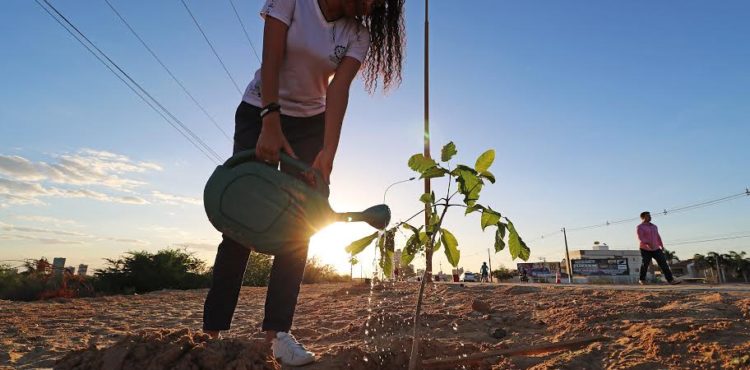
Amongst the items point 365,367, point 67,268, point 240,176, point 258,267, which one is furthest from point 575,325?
point 258,267

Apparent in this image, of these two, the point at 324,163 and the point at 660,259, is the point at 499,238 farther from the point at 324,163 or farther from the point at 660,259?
the point at 660,259

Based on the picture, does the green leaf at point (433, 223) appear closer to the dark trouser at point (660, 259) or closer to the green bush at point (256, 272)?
the dark trouser at point (660, 259)

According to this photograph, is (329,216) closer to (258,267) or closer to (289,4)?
(289,4)

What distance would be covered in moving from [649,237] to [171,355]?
10076 mm

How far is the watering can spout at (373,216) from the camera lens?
4.53ft

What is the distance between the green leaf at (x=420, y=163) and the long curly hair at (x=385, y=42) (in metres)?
0.90

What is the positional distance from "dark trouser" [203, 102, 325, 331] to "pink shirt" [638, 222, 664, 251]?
367 inches

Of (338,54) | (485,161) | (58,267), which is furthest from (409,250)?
(58,267)

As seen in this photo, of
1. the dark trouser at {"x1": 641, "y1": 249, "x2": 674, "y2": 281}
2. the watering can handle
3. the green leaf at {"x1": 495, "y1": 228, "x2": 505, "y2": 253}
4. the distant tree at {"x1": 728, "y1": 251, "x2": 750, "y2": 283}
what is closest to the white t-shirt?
the watering can handle

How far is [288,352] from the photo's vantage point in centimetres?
180

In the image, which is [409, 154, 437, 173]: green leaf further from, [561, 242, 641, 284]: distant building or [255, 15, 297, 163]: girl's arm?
[561, 242, 641, 284]: distant building

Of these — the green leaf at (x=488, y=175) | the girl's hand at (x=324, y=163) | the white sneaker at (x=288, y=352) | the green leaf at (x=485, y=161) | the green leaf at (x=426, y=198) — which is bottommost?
the white sneaker at (x=288, y=352)

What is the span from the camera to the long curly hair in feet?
7.15

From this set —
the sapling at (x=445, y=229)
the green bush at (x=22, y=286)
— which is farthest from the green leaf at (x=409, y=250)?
the green bush at (x=22, y=286)
